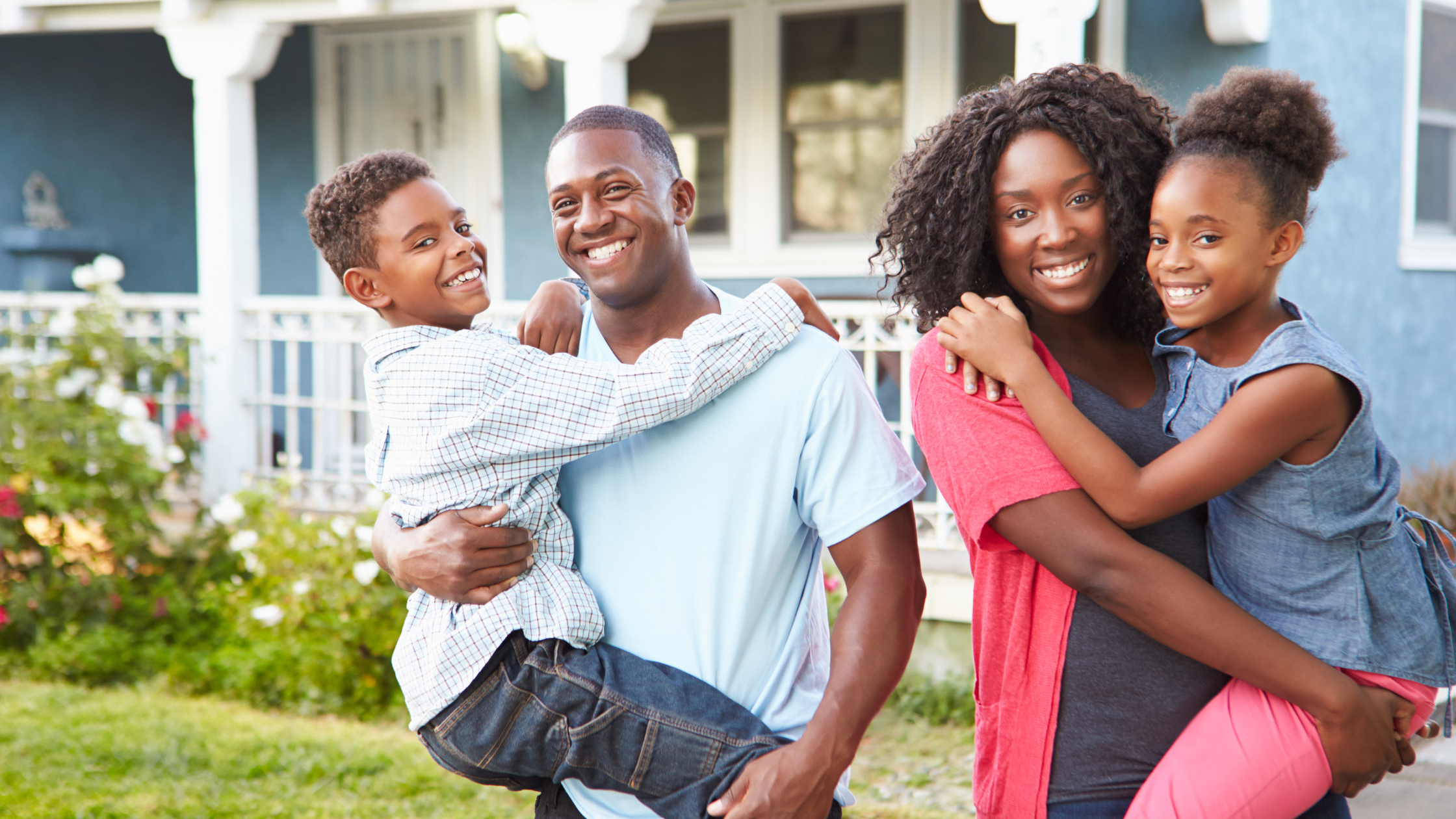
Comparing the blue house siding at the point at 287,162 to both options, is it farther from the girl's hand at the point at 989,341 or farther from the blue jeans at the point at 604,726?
the girl's hand at the point at 989,341

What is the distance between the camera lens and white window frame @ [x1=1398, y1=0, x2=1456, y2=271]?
709 centimetres

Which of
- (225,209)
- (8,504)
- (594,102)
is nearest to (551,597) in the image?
(594,102)

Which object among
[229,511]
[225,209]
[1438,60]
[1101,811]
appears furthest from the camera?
[1438,60]

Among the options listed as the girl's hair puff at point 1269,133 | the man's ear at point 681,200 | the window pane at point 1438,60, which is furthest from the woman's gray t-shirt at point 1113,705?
the window pane at point 1438,60

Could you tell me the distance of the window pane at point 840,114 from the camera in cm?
756

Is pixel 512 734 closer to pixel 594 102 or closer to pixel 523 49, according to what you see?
pixel 594 102

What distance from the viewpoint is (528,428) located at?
185 cm

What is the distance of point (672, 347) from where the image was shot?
1.85 m

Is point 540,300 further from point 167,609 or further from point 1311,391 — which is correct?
point 167,609

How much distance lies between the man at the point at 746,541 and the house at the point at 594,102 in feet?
12.4

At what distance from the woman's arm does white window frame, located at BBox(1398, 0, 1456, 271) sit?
6.43 metres

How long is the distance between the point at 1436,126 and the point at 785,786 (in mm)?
7658

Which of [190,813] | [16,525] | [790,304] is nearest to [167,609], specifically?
[16,525]

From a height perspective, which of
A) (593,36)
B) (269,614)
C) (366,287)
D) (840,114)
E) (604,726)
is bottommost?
(269,614)
